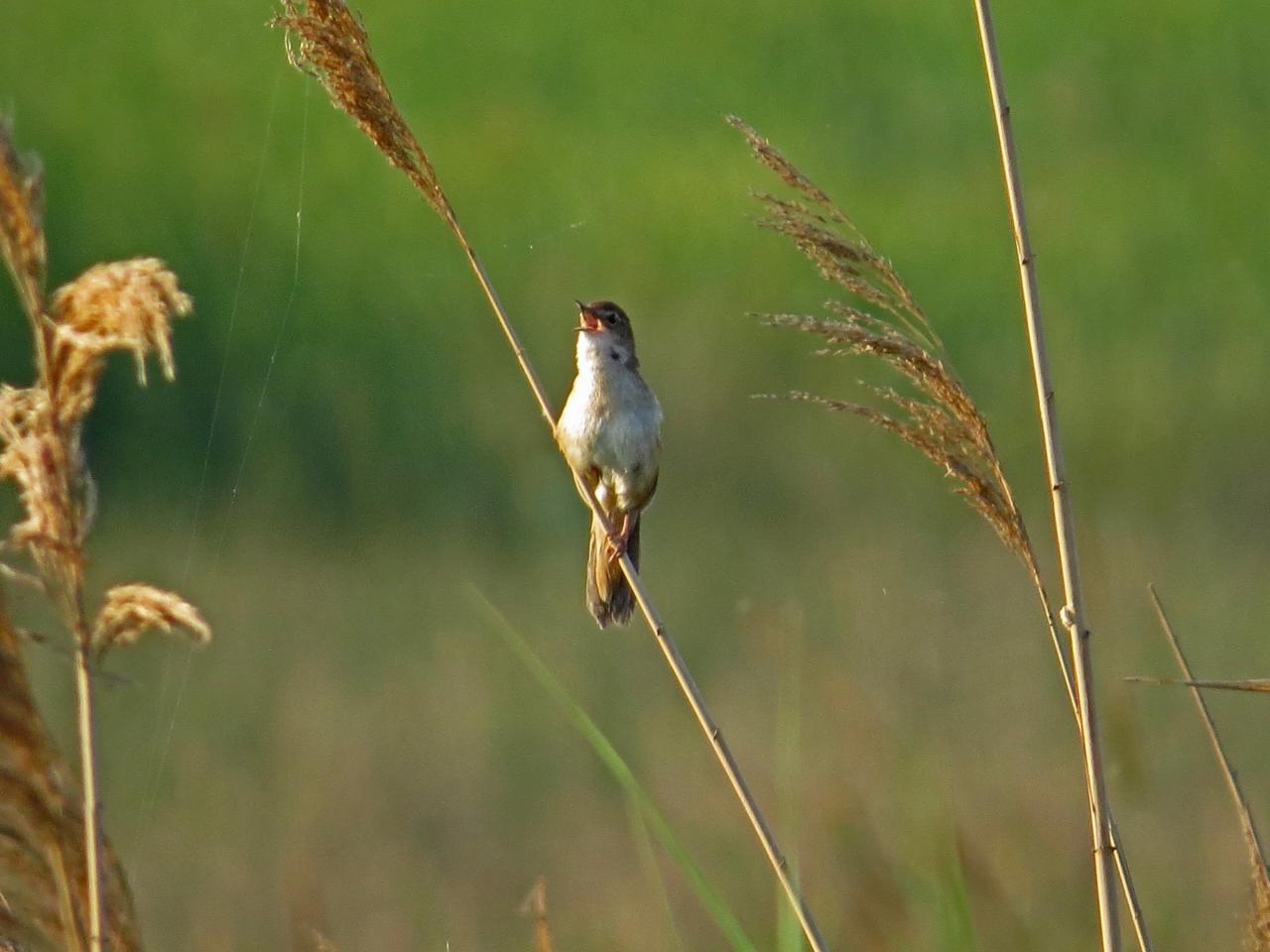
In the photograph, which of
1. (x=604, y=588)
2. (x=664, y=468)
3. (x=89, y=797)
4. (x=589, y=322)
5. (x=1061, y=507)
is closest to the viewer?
(x=89, y=797)

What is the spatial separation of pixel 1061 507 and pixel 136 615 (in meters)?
0.85

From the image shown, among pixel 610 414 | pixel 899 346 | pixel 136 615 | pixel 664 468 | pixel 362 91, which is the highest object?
pixel 664 468

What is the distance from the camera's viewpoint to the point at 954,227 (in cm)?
1193

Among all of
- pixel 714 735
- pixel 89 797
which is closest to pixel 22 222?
pixel 89 797

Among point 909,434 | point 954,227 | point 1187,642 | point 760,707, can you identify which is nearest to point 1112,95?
point 954,227

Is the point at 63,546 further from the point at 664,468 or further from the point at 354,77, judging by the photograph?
the point at 664,468

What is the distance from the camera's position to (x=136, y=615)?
183 centimetres

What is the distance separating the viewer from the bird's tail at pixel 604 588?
3.36 meters

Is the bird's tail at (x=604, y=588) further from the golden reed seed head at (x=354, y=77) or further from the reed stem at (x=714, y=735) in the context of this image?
the golden reed seed head at (x=354, y=77)

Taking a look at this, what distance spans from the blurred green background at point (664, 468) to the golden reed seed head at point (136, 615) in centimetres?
68

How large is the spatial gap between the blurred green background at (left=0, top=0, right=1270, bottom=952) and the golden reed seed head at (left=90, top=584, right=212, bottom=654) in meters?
0.68

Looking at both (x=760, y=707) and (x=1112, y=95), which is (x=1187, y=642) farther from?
(x=1112, y=95)

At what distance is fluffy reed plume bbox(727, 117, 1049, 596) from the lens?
75.7 inches

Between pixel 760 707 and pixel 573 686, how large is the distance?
681 mm
